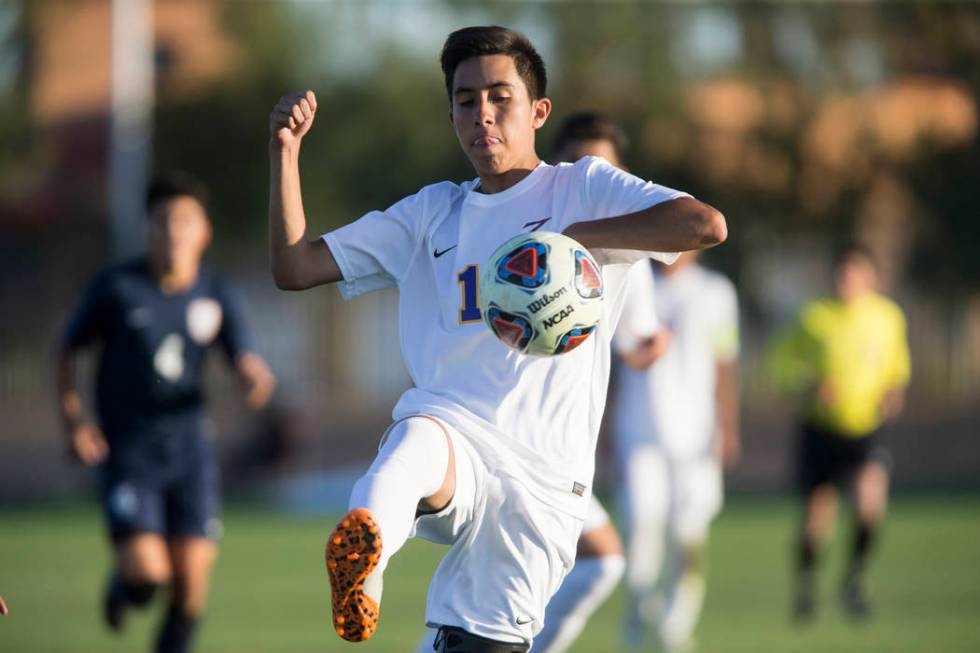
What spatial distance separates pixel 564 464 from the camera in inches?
185

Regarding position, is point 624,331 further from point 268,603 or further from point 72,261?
point 72,261

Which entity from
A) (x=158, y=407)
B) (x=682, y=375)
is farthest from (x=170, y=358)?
(x=682, y=375)

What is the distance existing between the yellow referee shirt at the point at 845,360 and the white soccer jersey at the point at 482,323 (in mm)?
7350

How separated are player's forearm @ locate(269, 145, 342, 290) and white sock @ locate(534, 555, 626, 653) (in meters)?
1.89

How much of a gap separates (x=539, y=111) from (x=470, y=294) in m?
0.67

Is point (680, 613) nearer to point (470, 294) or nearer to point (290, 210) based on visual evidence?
point (470, 294)

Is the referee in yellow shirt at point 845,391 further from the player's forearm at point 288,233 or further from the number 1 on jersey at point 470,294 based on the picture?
the player's forearm at point 288,233

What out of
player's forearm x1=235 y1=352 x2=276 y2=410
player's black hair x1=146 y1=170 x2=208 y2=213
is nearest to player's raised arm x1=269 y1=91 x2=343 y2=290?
player's forearm x1=235 y1=352 x2=276 y2=410

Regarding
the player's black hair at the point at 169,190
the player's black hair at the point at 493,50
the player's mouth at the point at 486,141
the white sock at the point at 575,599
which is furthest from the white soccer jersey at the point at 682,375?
the player's mouth at the point at 486,141

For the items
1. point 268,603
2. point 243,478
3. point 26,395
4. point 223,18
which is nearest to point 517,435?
point 268,603

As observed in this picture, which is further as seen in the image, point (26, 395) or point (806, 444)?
point (26, 395)

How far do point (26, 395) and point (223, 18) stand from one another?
894 centimetres

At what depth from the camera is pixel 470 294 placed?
471 cm

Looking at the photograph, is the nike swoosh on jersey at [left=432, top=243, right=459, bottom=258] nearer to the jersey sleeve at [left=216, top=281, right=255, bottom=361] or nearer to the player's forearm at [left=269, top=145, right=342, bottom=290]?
the player's forearm at [left=269, top=145, right=342, bottom=290]
